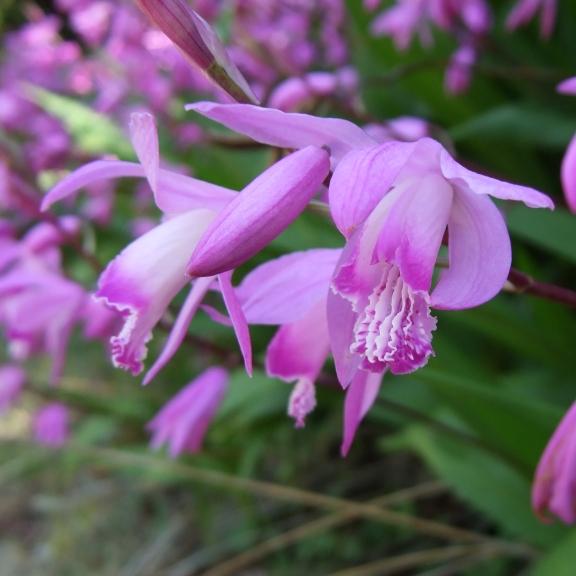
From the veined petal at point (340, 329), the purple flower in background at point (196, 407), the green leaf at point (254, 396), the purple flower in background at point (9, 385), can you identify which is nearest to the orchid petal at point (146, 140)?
the veined petal at point (340, 329)

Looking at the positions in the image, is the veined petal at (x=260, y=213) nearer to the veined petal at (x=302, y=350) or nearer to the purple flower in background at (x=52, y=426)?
the veined petal at (x=302, y=350)

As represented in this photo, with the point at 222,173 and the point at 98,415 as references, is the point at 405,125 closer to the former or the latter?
the point at 222,173

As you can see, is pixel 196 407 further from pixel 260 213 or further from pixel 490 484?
pixel 260 213

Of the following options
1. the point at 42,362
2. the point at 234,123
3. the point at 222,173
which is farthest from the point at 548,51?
the point at 42,362

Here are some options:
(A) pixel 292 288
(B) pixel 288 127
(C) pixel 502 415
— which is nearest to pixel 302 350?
(A) pixel 292 288

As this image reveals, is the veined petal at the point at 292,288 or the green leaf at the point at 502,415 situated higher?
the veined petal at the point at 292,288
